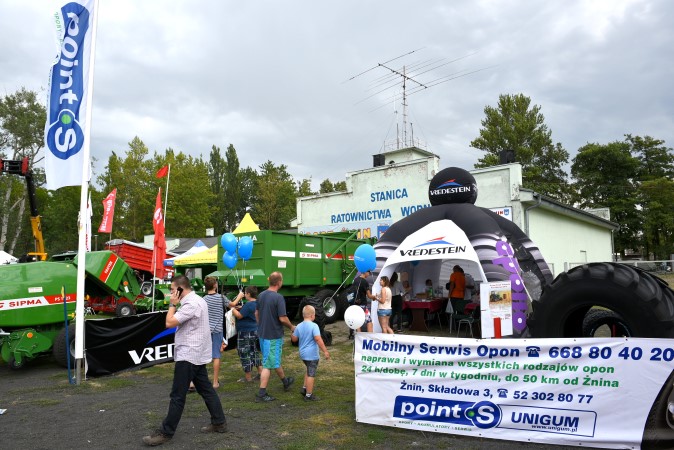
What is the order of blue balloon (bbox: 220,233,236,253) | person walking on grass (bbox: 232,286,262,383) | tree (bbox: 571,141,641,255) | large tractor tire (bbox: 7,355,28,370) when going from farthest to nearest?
tree (bbox: 571,141,641,255) < blue balloon (bbox: 220,233,236,253) < large tractor tire (bbox: 7,355,28,370) < person walking on grass (bbox: 232,286,262,383)

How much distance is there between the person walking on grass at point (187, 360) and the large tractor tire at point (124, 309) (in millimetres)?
10073

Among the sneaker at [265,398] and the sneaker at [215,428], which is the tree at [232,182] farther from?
the sneaker at [215,428]

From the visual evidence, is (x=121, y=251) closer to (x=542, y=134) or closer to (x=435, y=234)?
(x=435, y=234)

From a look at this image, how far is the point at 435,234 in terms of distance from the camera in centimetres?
977

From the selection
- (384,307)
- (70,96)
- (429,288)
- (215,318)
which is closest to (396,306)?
(429,288)

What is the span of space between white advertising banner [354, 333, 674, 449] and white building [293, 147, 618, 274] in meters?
13.8

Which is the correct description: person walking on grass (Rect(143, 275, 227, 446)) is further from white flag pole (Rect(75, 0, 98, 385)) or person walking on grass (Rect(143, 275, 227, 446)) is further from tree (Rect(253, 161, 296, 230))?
tree (Rect(253, 161, 296, 230))

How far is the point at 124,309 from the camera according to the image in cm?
1430

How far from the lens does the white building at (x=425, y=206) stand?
706 inches

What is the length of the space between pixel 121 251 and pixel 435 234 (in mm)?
24364

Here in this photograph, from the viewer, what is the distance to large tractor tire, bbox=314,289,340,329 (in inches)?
517

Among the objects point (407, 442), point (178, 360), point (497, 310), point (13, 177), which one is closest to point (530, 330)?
point (497, 310)

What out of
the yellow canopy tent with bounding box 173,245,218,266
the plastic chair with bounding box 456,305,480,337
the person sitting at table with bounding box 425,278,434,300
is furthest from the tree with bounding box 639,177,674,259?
the yellow canopy tent with bounding box 173,245,218,266

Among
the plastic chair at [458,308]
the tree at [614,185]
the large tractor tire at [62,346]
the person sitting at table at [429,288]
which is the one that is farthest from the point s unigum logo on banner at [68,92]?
the tree at [614,185]
